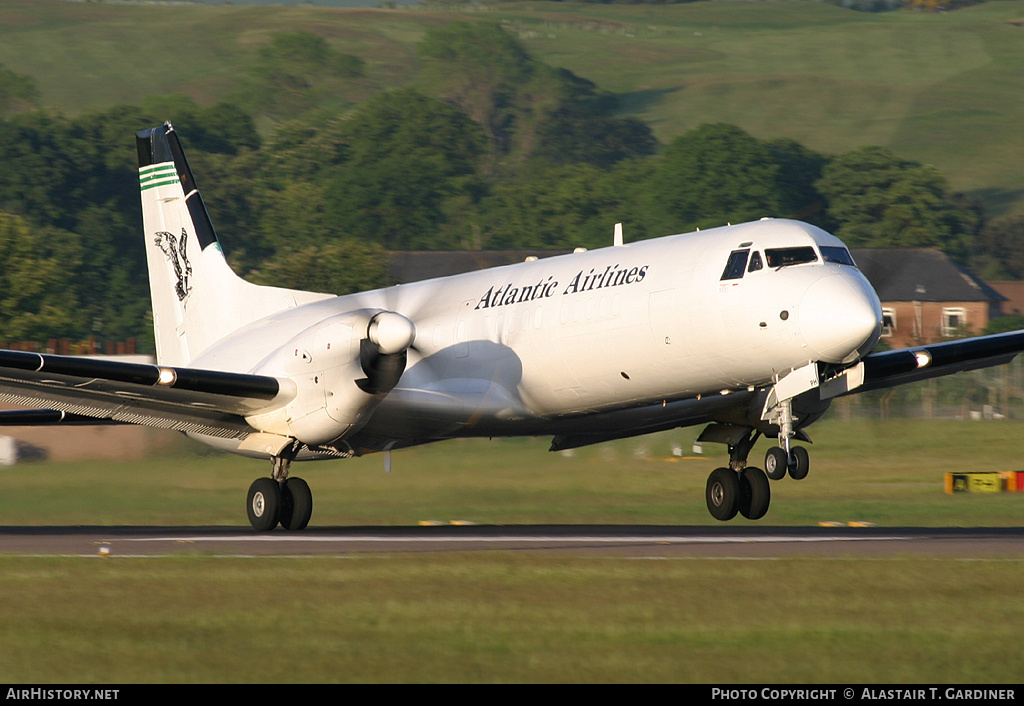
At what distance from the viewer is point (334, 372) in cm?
1934

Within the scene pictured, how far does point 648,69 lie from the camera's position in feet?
534

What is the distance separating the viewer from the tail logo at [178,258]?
2570 cm

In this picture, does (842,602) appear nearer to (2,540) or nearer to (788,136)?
(2,540)

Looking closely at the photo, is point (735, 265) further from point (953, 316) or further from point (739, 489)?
point (953, 316)

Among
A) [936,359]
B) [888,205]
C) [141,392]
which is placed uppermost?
[888,205]

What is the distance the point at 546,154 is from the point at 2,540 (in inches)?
4739

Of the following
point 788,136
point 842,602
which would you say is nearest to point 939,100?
point 788,136

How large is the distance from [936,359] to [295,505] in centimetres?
1016

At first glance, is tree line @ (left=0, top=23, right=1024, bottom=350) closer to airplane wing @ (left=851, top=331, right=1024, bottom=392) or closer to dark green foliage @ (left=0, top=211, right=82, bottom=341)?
dark green foliage @ (left=0, top=211, right=82, bottom=341)

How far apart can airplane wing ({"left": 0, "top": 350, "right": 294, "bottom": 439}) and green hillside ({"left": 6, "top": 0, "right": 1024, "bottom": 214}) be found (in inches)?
4575

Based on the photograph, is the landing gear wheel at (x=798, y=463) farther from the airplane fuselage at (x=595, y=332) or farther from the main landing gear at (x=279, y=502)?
the main landing gear at (x=279, y=502)

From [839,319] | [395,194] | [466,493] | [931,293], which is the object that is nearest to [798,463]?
[839,319]

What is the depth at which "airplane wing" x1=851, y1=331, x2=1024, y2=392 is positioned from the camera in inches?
834

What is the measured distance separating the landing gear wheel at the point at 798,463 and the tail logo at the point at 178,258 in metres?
12.4
